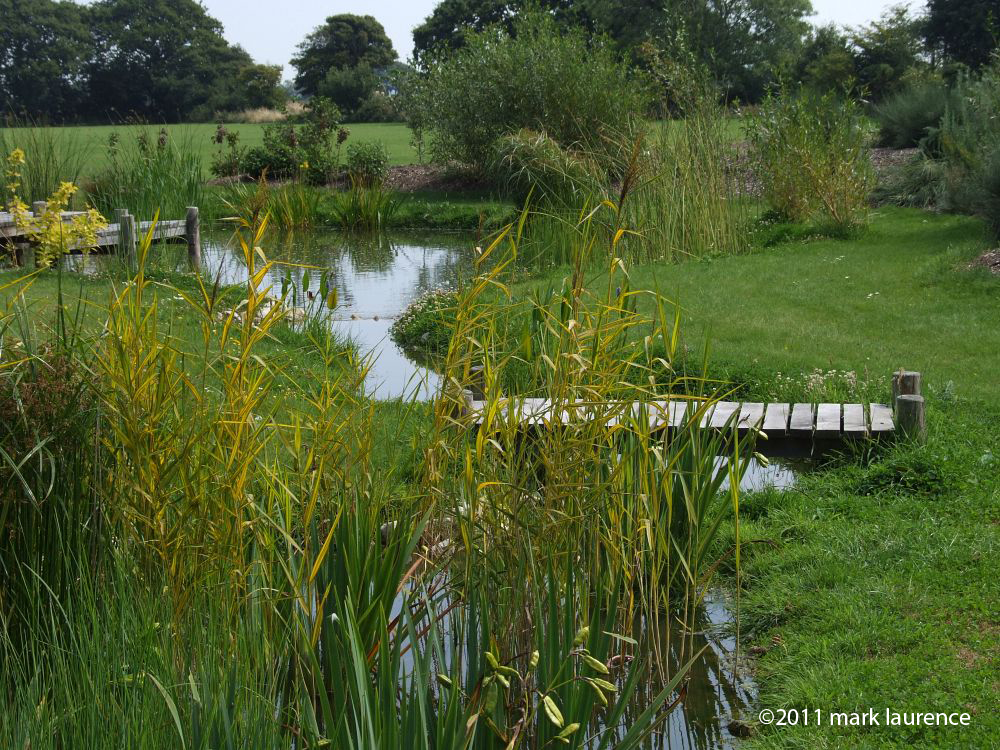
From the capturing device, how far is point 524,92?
19359 mm

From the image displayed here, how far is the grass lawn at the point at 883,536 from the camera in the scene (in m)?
3.19

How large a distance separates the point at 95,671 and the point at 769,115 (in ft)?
41.2

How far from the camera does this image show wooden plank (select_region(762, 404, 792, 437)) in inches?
214

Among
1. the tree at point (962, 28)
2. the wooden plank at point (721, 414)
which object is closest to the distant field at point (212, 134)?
the tree at point (962, 28)

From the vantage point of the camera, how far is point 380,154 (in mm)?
20141

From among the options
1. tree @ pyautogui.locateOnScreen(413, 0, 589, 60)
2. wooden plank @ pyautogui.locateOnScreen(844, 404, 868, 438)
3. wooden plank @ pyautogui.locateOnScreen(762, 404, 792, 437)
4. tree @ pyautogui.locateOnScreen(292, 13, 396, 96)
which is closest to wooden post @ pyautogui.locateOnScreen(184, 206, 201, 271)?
wooden plank @ pyautogui.locateOnScreen(762, 404, 792, 437)

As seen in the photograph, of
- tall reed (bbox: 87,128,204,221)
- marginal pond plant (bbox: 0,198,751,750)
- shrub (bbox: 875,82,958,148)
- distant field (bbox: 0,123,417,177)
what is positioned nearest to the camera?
marginal pond plant (bbox: 0,198,751,750)

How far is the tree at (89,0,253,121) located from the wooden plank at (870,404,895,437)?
43.5m

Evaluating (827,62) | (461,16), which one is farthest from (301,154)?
(461,16)

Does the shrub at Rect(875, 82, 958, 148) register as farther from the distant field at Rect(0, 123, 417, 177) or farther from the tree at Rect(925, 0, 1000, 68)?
the tree at Rect(925, 0, 1000, 68)

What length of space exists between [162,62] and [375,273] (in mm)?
45162

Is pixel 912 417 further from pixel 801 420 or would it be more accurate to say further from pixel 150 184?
pixel 150 184

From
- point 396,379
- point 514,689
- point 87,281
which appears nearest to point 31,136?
point 87,281

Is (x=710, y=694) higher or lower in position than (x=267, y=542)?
lower
